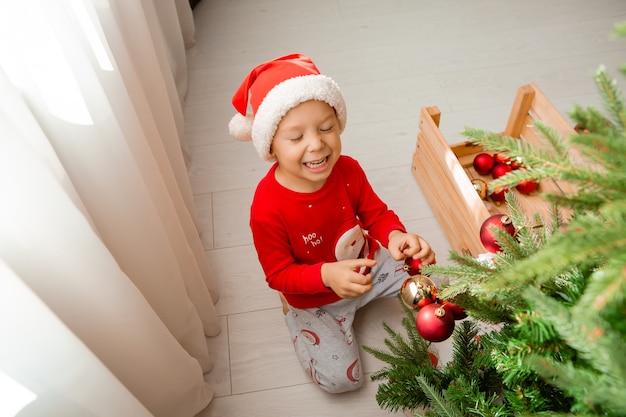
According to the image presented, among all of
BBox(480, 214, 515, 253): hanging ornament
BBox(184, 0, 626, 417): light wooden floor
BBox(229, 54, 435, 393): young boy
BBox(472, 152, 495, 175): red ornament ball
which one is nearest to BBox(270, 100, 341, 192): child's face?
BBox(229, 54, 435, 393): young boy

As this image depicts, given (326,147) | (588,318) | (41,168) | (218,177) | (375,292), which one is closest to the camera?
(588,318)

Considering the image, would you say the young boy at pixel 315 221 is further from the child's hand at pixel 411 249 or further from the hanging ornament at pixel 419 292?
the hanging ornament at pixel 419 292

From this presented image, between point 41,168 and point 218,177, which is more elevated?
point 41,168

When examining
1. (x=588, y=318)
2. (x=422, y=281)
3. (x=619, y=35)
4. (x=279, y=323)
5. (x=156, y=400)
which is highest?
(x=619, y=35)

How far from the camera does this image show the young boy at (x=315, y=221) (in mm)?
961

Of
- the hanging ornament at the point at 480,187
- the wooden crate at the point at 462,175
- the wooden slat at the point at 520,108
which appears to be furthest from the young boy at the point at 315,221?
the wooden slat at the point at 520,108

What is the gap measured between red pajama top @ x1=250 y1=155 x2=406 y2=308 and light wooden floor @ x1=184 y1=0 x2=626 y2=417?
0.98ft

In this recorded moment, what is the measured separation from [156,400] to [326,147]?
618 millimetres

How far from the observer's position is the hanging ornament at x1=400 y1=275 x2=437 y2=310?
87cm

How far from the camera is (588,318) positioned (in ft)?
1.07

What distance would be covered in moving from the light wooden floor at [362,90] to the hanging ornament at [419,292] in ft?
1.62

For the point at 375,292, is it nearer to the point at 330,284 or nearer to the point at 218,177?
the point at 330,284

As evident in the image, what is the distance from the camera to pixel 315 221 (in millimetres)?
1126

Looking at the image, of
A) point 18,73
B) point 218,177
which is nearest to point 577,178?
point 18,73
